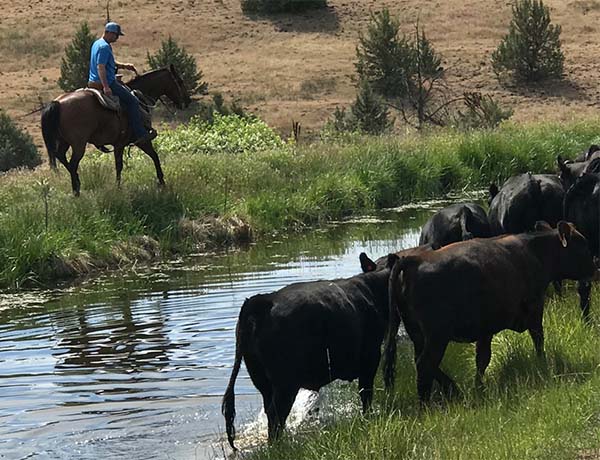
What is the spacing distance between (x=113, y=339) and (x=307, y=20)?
6067 centimetres

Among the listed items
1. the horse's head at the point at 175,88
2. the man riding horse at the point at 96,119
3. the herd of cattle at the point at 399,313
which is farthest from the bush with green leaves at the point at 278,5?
the herd of cattle at the point at 399,313

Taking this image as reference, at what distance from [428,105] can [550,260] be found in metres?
43.0

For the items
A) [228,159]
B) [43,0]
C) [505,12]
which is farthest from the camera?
[43,0]

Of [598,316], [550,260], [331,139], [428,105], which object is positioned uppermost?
[550,260]

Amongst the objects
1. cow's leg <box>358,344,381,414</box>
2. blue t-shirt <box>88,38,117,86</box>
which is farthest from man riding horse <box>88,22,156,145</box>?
cow's leg <box>358,344,381,414</box>

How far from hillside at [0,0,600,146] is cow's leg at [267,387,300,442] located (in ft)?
134

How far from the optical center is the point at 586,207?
10766 millimetres

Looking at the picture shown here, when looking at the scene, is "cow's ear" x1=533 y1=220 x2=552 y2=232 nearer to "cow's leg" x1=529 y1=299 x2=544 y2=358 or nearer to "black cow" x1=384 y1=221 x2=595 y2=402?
"black cow" x1=384 y1=221 x2=595 y2=402

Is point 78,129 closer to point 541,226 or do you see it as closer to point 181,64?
point 541,226

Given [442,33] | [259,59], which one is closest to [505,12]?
[442,33]

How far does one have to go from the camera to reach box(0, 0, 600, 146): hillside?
54.4 meters

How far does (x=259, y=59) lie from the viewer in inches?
2500

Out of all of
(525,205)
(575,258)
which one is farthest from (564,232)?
(525,205)

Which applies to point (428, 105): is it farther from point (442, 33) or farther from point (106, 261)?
point (106, 261)
